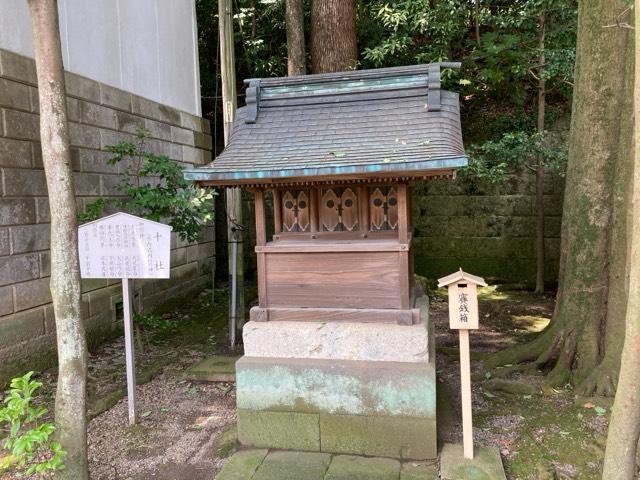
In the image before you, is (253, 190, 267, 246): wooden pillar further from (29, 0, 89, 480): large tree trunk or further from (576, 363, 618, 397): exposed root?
(576, 363, 618, 397): exposed root

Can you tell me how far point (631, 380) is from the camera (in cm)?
256

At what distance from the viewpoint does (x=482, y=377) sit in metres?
5.64

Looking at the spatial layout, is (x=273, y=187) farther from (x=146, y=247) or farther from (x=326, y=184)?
(x=146, y=247)

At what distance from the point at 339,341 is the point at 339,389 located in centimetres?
41

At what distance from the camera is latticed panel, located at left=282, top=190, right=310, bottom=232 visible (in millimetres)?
4469

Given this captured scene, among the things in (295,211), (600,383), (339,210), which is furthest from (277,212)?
(600,383)

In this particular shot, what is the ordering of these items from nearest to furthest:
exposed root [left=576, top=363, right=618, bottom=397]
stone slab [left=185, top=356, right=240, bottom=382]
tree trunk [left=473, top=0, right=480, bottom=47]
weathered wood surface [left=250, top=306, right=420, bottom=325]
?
weathered wood surface [left=250, top=306, right=420, bottom=325] → exposed root [left=576, top=363, right=618, bottom=397] → stone slab [left=185, top=356, right=240, bottom=382] → tree trunk [left=473, top=0, right=480, bottom=47]

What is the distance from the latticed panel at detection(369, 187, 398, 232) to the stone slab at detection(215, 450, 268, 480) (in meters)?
2.23

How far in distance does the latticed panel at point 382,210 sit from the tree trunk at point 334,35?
19.4 ft

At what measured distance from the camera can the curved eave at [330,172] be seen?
11.7 feet

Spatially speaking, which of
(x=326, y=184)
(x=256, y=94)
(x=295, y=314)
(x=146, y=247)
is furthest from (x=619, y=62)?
(x=146, y=247)

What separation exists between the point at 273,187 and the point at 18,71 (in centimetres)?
392

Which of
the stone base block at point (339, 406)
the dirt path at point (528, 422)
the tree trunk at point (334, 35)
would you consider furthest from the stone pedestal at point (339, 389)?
the tree trunk at point (334, 35)

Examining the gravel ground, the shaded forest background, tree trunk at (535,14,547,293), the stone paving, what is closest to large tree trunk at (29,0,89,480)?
the gravel ground
